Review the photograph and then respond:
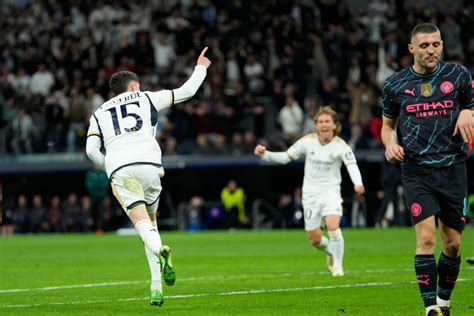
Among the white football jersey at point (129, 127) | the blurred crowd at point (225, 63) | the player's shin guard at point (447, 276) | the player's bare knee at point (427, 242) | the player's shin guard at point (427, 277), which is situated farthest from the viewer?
the blurred crowd at point (225, 63)

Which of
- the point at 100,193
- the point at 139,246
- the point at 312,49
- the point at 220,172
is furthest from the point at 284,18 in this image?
the point at 139,246

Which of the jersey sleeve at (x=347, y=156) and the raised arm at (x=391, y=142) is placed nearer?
the raised arm at (x=391, y=142)

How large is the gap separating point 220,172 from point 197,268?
1872 centimetres

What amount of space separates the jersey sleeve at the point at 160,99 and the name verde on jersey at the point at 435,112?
2985 millimetres

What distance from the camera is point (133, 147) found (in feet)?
39.1

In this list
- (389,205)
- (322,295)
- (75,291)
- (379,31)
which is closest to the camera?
(322,295)

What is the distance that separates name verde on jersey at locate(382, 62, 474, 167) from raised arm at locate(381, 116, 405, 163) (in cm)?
14

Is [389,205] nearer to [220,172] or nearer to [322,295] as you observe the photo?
[220,172]

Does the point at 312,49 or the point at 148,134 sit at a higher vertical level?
the point at 312,49

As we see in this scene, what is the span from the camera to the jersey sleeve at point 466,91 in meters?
9.93

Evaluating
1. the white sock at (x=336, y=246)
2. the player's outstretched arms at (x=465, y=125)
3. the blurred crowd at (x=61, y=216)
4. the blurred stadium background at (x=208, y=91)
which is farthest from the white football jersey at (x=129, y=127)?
the blurred crowd at (x=61, y=216)

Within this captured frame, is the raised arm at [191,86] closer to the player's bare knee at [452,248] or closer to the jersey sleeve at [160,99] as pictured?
the jersey sleeve at [160,99]

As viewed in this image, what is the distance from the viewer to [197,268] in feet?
61.7

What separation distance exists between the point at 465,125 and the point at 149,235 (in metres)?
3.37
